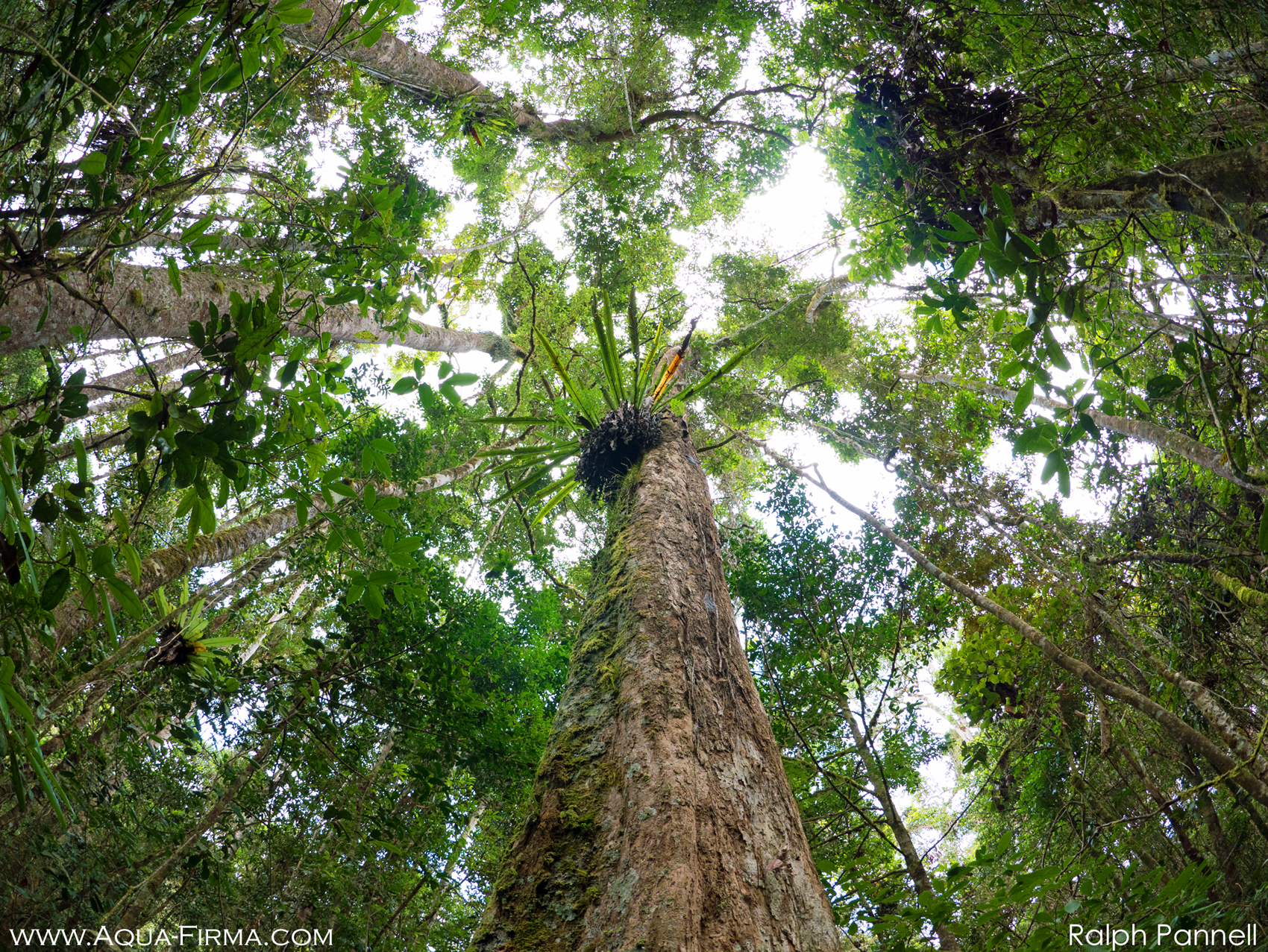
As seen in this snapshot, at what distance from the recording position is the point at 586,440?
2799 mm

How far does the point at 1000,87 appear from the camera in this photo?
3.02 metres

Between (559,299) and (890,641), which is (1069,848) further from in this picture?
(559,299)

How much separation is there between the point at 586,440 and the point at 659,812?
6.40ft

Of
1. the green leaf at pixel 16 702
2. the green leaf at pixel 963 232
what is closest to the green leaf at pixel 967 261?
the green leaf at pixel 963 232

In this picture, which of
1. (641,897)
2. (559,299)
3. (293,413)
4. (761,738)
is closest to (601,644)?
(761,738)

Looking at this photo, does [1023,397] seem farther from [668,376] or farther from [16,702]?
[668,376]

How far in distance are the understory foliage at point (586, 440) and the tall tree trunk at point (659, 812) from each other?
0.55 m

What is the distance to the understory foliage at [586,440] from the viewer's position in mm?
1170

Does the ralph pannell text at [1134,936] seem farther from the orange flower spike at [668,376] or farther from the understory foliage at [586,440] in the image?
the orange flower spike at [668,376]

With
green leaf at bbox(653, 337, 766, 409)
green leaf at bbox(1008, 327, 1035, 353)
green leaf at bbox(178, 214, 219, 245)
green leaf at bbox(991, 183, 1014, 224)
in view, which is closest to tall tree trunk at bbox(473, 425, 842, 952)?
green leaf at bbox(1008, 327, 1035, 353)

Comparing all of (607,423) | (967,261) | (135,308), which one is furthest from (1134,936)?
(135,308)

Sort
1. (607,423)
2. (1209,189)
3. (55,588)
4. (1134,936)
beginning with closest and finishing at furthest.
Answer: (55,588) → (1134,936) → (1209,189) → (607,423)

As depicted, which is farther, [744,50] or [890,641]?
[744,50]

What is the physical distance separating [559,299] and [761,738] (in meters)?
6.44
